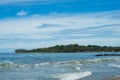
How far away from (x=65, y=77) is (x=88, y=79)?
1527 millimetres

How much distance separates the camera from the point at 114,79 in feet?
70.2

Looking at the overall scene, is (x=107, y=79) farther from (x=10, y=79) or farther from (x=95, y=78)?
(x=10, y=79)

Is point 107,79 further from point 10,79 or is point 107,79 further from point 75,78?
point 10,79

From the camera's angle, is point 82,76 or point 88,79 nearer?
point 88,79

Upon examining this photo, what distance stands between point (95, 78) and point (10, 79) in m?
5.60

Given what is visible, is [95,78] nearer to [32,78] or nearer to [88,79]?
[88,79]

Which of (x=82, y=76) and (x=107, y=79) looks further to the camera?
(x=82, y=76)

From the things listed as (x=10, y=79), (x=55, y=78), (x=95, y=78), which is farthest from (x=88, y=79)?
(x=10, y=79)

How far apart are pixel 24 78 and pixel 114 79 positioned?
5.88 meters

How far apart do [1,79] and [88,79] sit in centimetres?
569

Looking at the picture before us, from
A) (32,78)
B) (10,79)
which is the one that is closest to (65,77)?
(32,78)

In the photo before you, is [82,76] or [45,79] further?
[82,76]

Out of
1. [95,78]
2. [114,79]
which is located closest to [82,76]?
[95,78]

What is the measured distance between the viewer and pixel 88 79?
22.1 meters
